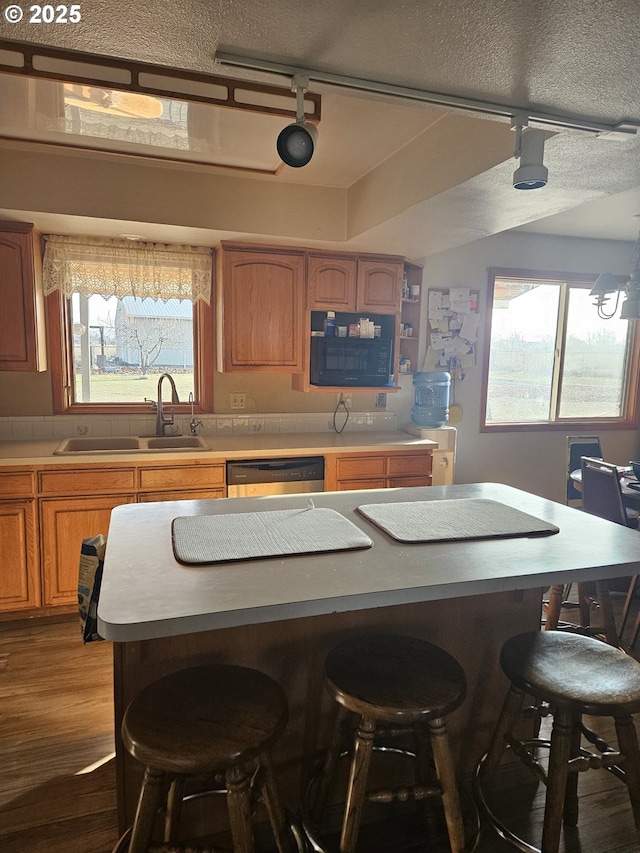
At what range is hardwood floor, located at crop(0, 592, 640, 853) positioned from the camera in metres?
1.70

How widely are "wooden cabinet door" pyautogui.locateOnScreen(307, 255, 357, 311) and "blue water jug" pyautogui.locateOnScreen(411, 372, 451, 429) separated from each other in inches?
34.9

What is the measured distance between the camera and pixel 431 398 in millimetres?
4215

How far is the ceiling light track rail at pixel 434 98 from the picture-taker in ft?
4.35

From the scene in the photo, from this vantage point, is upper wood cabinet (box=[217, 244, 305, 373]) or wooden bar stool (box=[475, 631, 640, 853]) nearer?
wooden bar stool (box=[475, 631, 640, 853])

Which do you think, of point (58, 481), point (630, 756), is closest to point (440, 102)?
point (630, 756)

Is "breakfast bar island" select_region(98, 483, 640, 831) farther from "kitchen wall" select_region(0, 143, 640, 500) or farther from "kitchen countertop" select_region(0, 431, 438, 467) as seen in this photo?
"kitchen wall" select_region(0, 143, 640, 500)

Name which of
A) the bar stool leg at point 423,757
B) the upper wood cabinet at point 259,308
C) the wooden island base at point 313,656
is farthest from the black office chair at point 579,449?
the bar stool leg at point 423,757

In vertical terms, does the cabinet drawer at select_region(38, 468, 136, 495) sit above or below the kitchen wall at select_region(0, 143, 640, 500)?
below

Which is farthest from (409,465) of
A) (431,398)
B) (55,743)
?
(55,743)

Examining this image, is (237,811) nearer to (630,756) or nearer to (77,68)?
(630,756)

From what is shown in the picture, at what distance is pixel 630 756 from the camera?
61.6 inches

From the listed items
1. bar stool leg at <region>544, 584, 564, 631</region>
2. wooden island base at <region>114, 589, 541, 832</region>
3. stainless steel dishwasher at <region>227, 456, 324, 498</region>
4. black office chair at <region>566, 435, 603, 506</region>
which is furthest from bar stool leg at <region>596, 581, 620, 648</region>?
black office chair at <region>566, 435, 603, 506</region>

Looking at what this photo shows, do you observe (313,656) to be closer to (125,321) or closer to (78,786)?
(78,786)

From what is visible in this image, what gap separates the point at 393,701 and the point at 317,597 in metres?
0.34
